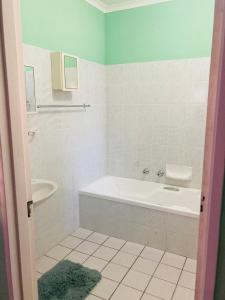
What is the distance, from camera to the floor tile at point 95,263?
7.50ft

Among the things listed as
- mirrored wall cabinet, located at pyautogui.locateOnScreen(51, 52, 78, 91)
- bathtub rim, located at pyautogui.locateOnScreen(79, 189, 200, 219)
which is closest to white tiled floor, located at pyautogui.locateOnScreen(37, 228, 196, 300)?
bathtub rim, located at pyautogui.locateOnScreen(79, 189, 200, 219)

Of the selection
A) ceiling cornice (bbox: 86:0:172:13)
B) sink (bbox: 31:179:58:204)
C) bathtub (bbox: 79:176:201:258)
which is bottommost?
bathtub (bbox: 79:176:201:258)

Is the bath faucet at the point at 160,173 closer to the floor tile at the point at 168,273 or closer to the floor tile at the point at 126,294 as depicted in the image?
the floor tile at the point at 168,273

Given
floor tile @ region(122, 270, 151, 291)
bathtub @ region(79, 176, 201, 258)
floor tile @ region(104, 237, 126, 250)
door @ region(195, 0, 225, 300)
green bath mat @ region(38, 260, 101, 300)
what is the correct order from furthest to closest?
1. floor tile @ region(104, 237, 126, 250)
2. bathtub @ region(79, 176, 201, 258)
3. floor tile @ region(122, 270, 151, 291)
4. green bath mat @ region(38, 260, 101, 300)
5. door @ region(195, 0, 225, 300)

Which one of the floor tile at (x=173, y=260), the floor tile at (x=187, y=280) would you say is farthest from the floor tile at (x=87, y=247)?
the floor tile at (x=187, y=280)

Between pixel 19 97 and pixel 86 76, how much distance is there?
209 centimetres

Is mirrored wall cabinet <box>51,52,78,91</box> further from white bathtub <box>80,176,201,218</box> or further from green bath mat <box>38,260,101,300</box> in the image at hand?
green bath mat <box>38,260,101,300</box>

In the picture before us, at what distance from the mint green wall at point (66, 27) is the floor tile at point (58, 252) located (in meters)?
2.06

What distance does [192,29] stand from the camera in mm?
2781

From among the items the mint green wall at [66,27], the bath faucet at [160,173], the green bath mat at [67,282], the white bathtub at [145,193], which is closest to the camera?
the green bath mat at [67,282]

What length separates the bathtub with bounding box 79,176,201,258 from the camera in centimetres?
248

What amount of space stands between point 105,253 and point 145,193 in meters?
1.05

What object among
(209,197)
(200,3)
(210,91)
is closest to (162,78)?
(200,3)

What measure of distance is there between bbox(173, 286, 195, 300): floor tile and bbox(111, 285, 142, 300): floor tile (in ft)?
0.97
